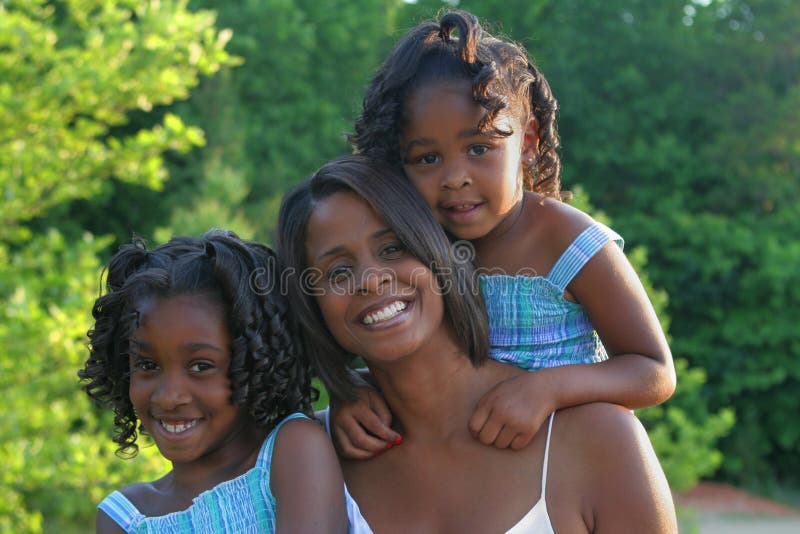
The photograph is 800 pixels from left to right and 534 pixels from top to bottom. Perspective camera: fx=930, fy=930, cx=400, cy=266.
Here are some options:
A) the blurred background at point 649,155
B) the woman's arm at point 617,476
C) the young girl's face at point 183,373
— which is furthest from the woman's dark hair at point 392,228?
the blurred background at point 649,155

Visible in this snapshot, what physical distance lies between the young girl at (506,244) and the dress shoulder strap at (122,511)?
0.52m

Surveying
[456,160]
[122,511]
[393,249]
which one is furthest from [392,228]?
[122,511]

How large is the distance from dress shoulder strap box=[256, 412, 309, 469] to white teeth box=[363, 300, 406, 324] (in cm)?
33

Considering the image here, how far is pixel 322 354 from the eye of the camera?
2201mm

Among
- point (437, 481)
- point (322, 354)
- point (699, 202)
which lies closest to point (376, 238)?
point (322, 354)

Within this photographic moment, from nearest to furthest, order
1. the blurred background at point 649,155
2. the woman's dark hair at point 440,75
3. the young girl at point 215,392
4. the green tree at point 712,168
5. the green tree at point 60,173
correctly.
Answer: the young girl at point 215,392
the woman's dark hair at point 440,75
the green tree at point 60,173
the blurred background at point 649,155
the green tree at point 712,168

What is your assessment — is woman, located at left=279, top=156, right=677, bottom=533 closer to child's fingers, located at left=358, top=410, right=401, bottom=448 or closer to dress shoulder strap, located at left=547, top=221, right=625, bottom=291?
child's fingers, located at left=358, top=410, right=401, bottom=448

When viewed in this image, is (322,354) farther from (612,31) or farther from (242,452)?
(612,31)

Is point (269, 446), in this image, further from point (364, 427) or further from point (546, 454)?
point (546, 454)

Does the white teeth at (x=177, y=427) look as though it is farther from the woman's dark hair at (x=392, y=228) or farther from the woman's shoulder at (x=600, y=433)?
the woman's shoulder at (x=600, y=433)

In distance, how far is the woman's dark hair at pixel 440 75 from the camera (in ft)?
7.47

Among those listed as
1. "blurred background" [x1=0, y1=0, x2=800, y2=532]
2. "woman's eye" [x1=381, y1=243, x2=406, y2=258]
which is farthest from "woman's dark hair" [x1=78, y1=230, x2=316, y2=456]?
"blurred background" [x1=0, y1=0, x2=800, y2=532]

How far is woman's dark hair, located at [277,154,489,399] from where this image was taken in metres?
2.06

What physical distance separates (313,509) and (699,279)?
552 inches
